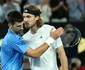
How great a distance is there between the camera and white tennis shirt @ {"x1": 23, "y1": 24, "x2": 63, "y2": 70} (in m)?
7.16

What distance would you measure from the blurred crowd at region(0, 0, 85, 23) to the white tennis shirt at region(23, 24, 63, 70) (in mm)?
5168

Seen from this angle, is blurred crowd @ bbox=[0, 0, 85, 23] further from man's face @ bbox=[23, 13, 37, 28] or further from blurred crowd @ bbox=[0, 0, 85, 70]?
man's face @ bbox=[23, 13, 37, 28]

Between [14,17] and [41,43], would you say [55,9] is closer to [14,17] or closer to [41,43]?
[41,43]

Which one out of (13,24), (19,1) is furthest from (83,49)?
(13,24)

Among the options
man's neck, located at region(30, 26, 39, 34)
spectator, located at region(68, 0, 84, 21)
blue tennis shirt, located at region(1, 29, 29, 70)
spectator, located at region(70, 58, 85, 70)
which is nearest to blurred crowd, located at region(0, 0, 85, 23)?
spectator, located at region(68, 0, 84, 21)

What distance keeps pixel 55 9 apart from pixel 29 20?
5.67m

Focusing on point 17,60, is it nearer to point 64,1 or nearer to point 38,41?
point 38,41

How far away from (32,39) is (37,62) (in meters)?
0.42

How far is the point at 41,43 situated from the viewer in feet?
23.8

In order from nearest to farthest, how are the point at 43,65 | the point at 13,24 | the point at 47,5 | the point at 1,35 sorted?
the point at 13,24
the point at 43,65
the point at 1,35
the point at 47,5

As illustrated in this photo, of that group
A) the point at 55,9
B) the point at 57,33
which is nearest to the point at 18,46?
the point at 57,33

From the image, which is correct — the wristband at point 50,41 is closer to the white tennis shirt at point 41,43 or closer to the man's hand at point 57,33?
the man's hand at point 57,33

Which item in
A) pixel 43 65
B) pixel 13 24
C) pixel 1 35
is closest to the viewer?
pixel 13 24

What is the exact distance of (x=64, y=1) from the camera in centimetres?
1298
